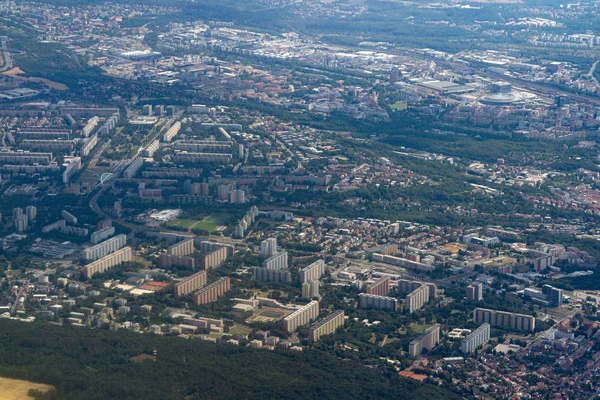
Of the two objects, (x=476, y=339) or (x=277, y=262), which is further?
(x=277, y=262)

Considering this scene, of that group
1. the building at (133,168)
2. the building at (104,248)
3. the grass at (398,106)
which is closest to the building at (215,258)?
the building at (104,248)

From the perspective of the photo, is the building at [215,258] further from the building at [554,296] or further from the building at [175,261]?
the building at [554,296]

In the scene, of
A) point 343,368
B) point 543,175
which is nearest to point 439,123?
point 543,175

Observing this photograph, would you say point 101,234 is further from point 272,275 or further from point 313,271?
point 313,271

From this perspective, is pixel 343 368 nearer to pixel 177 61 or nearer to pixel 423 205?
pixel 423 205

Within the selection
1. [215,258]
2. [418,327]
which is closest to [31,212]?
[215,258]

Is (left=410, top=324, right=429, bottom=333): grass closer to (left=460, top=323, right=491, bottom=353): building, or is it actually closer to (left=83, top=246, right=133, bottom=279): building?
(left=460, top=323, right=491, bottom=353): building

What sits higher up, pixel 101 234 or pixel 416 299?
pixel 416 299

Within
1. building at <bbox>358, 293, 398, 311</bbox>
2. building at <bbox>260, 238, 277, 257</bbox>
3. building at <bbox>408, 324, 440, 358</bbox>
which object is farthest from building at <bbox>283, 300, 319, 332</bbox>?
building at <bbox>260, 238, 277, 257</bbox>

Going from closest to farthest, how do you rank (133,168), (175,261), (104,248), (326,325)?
(326,325) < (175,261) < (104,248) < (133,168)
